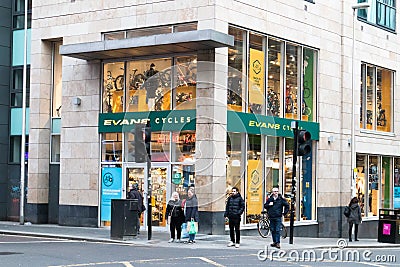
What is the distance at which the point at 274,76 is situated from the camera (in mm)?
27781

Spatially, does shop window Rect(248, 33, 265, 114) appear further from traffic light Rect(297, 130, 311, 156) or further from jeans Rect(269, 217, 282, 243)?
jeans Rect(269, 217, 282, 243)

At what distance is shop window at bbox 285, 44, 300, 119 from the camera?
28.5m

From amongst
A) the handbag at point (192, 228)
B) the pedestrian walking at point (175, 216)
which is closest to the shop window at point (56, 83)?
the pedestrian walking at point (175, 216)

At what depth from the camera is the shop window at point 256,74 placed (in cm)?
2641

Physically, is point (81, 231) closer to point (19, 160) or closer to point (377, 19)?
point (19, 160)

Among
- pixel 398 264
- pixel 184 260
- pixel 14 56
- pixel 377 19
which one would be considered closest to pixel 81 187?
pixel 14 56

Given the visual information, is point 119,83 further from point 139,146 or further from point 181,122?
point 139,146

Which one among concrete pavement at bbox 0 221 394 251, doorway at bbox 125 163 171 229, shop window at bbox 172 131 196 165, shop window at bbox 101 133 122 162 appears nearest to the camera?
concrete pavement at bbox 0 221 394 251

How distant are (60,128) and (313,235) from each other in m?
10.7

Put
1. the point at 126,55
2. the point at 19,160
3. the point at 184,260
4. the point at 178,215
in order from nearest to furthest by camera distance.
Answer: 1. the point at 184,260
2. the point at 178,215
3. the point at 126,55
4. the point at 19,160

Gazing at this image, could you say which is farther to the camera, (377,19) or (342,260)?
(377,19)

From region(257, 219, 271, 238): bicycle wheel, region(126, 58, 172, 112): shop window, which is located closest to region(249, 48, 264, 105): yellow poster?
region(126, 58, 172, 112): shop window

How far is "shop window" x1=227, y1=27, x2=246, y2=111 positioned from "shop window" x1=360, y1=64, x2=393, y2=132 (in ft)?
30.0

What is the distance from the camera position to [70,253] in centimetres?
1819
